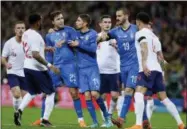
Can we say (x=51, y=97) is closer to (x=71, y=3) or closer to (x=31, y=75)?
(x=31, y=75)

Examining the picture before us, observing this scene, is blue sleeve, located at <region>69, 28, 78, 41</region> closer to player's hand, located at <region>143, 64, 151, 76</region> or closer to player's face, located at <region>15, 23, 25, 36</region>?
player's face, located at <region>15, 23, 25, 36</region>

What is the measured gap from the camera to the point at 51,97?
16688mm

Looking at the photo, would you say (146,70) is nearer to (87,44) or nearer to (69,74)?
(87,44)

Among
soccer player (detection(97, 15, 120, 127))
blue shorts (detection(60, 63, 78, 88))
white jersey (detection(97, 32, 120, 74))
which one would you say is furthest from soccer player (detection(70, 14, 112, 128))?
white jersey (detection(97, 32, 120, 74))

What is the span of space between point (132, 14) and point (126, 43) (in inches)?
725

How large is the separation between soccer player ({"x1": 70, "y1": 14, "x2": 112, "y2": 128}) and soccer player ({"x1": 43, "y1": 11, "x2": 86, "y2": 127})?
170 millimetres

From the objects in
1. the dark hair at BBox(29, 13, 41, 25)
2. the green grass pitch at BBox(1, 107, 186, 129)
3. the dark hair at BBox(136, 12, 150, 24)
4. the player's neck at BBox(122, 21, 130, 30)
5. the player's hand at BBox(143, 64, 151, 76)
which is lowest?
the green grass pitch at BBox(1, 107, 186, 129)

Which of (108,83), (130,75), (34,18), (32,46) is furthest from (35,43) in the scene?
(108,83)

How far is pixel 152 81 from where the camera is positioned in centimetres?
1470

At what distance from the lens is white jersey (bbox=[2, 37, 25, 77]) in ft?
61.9

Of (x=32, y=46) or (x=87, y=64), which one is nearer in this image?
(x=32, y=46)

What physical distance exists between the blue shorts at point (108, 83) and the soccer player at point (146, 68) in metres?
4.81

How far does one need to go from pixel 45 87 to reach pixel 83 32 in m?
1.61

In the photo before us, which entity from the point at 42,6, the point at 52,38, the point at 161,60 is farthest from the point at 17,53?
the point at 42,6
